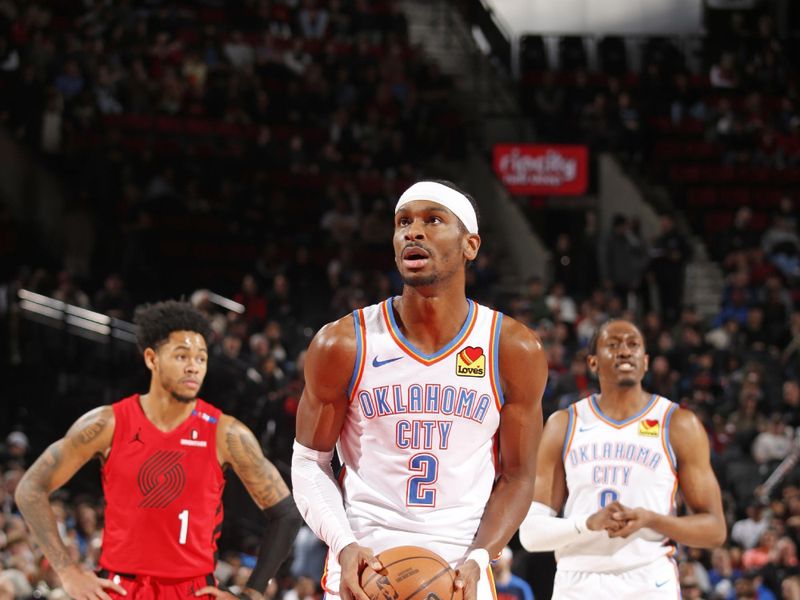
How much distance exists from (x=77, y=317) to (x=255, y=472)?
26.5 feet

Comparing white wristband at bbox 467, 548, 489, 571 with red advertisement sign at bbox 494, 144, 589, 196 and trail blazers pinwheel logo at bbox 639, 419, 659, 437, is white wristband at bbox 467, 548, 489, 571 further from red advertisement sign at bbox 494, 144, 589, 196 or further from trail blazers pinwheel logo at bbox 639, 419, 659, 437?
red advertisement sign at bbox 494, 144, 589, 196

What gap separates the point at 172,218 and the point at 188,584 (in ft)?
39.9

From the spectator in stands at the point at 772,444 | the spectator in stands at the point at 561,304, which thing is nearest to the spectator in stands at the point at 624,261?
the spectator in stands at the point at 561,304

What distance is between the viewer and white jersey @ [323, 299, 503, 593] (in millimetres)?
4160

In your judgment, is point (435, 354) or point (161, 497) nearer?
point (435, 354)

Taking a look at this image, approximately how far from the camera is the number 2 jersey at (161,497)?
5.46m

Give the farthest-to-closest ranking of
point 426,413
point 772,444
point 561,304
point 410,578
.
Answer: point 561,304 → point 772,444 → point 426,413 → point 410,578

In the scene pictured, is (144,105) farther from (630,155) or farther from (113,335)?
(630,155)

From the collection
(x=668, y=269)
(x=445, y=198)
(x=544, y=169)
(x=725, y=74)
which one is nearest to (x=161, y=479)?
(x=445, y=198)

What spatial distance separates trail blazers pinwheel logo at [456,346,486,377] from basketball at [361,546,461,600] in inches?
24.0

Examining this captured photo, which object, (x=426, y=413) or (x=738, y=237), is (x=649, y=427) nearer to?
(x=426, y=413)

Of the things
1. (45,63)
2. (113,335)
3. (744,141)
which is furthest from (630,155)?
(113,335)

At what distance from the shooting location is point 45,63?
699 inches

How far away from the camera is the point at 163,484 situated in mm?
5531
